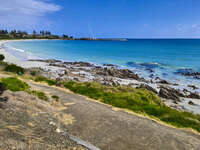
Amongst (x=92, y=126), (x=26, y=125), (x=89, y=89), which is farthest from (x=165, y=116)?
(x=26, y=125)

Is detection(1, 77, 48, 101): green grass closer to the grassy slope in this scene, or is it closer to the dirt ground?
the grassy slope

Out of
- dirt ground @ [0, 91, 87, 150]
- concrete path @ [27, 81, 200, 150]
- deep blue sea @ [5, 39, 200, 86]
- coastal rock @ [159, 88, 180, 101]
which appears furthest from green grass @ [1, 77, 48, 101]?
deep blue sea @ [5, 39, 200, 86]

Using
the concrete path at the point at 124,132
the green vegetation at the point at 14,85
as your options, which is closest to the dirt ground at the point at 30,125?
the concrete path at the point at 124,132

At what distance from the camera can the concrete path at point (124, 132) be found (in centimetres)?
584

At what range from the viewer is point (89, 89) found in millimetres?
12812

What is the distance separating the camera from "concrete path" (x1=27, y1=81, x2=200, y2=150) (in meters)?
5.84

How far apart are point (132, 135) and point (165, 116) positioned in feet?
10.9

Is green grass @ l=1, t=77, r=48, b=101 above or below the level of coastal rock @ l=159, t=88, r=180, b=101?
above

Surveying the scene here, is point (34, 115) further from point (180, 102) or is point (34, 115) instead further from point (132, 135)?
point (180, 102)

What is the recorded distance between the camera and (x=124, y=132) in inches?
260

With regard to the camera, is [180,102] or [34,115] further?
[180,102]

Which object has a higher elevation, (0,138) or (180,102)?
(0,138)

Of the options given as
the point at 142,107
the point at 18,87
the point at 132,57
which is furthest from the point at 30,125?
the point at 132,57

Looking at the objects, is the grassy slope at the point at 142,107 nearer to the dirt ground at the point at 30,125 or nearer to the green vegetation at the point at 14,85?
the green vegetation at the point at 14,85
